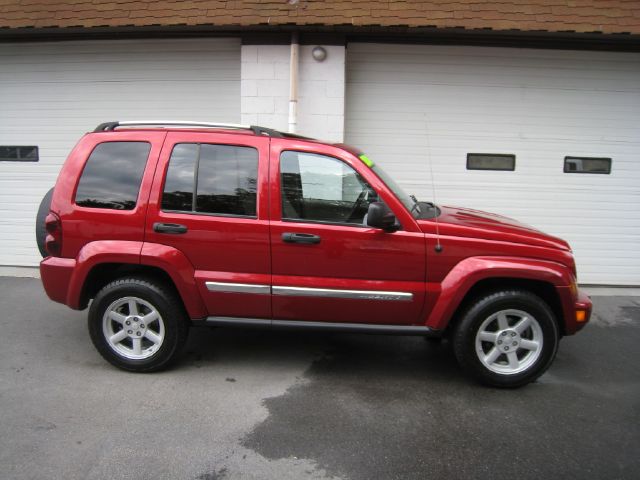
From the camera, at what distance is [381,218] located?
3.60m

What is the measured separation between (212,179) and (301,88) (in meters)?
3.15

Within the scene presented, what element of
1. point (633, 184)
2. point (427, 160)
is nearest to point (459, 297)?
point (427, 160)

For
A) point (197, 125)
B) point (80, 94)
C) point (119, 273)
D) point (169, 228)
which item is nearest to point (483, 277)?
point (169, 228)

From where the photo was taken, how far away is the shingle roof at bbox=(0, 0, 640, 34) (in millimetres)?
6148

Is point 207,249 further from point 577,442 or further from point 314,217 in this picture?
point 577,442

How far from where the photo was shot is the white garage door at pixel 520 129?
6695 millimetres

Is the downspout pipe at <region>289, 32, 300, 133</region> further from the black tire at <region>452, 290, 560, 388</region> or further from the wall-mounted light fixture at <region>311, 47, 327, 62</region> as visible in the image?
the black tire at <region>452, 290, 560, 388</region>

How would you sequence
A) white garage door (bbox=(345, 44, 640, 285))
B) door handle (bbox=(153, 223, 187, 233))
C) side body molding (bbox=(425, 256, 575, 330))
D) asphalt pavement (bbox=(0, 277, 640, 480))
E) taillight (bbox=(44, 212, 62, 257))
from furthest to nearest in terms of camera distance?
1. white garage door (bbox=(345, 44, 640, 285))
2. taillight (bbox=(44, 212, 62, 257))
3. door handle (bbox=(153, 223, 187, 233))
4. side body molding (bbox=(425, 256, 575, 330))
5. asphalt pavement (bbox=(0, 277, 640, 480))

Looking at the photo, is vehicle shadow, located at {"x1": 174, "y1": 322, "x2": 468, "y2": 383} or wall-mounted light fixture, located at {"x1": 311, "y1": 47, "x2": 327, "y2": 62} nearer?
vehicle shadow, located at {"x1": 174, "y1": 322, "x2": 468, "y2": 383}

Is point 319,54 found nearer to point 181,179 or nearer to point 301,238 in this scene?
point 181,179

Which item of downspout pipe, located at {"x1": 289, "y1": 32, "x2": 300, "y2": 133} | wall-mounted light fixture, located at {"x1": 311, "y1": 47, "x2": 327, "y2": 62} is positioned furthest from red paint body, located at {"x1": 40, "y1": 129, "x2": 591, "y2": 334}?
wall-mounted light fixture, located at {"x1": 311, "y1": 47, "x2": 327, "y2": 62}

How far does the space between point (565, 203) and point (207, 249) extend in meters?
5.41

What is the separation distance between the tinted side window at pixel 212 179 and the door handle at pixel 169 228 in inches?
5.3

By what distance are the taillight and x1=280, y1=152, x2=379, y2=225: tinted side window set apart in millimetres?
1840
